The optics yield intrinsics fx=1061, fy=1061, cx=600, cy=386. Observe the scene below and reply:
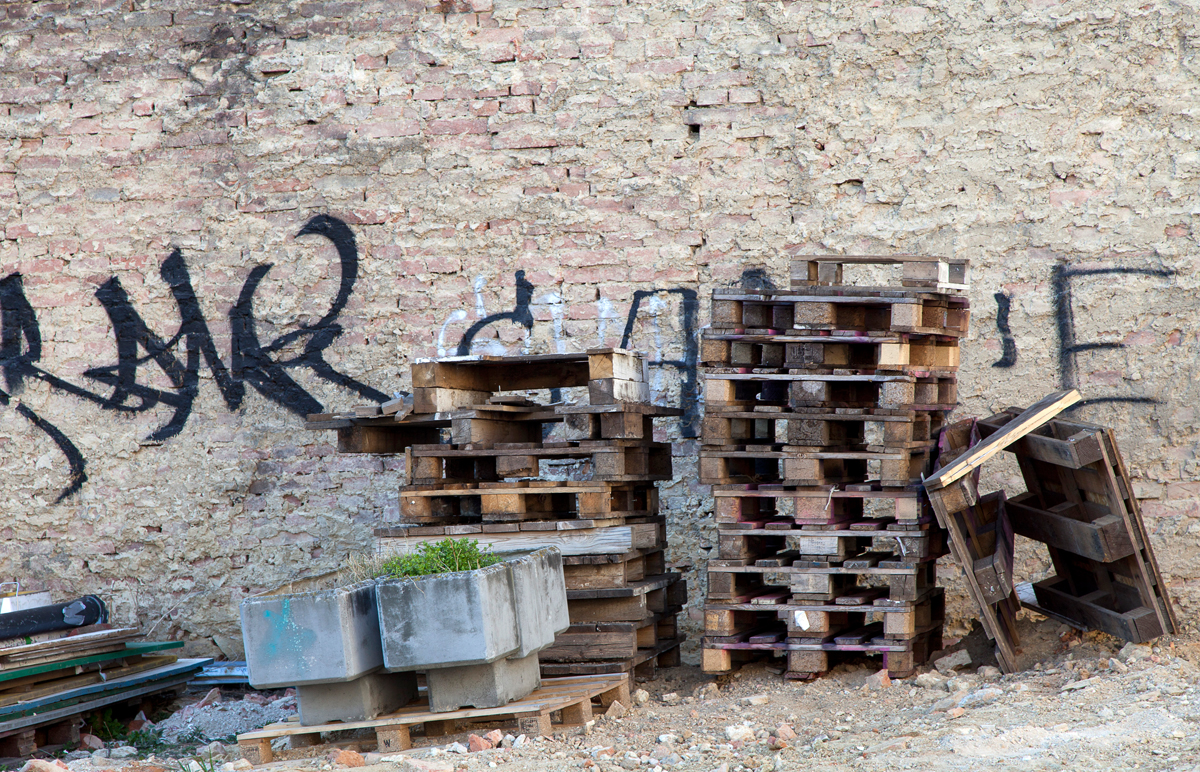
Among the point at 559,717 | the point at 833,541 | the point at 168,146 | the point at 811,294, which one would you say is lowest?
the point at 559,717

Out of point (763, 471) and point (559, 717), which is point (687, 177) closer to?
point (763, 471)

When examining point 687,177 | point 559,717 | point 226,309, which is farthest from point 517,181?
point 559,717

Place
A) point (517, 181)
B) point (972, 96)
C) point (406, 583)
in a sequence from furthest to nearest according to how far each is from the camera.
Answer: point (517, 181)
point (972, 96)
point (406, 583)

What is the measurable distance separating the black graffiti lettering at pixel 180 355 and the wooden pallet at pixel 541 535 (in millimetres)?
1459

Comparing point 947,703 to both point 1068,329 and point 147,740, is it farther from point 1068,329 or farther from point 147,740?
point 147,740

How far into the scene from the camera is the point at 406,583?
12.8 feet

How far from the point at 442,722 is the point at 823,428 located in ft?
6.45

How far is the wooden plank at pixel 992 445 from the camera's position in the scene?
4.25 metres

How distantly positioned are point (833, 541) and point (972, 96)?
2522 mm

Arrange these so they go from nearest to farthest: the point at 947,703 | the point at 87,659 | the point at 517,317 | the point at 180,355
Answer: the point at 947,703
the point at 87,659
the point at 517,317
the point at 180,355

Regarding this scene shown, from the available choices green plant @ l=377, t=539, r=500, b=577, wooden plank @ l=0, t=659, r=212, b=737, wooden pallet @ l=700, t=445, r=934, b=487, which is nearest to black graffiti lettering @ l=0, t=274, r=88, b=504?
wooden plank @ l=0, t=659, r=212, b=737

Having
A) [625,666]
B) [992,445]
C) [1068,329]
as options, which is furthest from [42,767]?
[1068,329]

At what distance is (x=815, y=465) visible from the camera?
4512 mm

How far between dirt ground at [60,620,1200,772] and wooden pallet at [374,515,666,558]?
68cm
